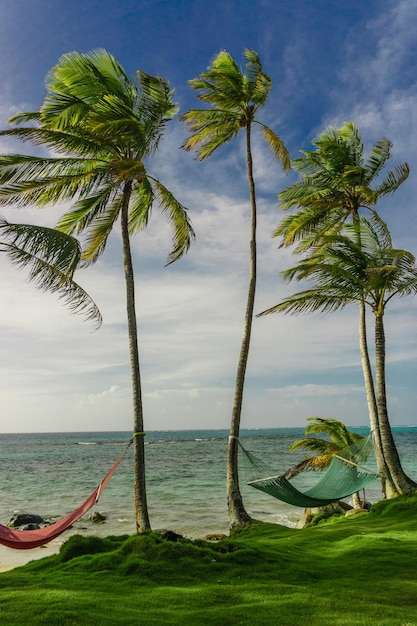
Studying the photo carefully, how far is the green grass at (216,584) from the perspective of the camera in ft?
12.2

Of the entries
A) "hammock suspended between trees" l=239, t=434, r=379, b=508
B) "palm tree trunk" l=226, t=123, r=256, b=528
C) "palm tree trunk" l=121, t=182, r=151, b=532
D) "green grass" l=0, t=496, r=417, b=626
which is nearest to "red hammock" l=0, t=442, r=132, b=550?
"green grass" l=0, t=496, r=417, b=626

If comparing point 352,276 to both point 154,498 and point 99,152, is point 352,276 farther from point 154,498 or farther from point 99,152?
point 154,498

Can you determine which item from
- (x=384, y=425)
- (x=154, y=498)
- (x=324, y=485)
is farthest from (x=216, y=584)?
(x=154, y=498)

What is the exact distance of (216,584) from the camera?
15.1 feet

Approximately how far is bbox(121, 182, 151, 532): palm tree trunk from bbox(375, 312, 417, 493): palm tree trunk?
13.6 ft

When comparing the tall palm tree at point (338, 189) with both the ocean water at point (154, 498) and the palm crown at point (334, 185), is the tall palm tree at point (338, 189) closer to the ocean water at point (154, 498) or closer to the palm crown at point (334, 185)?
the palm crown at point (334, 185)

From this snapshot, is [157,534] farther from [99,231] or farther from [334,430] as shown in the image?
[334,430]

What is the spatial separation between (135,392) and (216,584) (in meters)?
3.18

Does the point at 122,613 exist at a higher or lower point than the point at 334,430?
lower

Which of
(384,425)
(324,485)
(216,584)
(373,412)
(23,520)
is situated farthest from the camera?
(23,520)

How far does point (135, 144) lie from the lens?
24.6 feet

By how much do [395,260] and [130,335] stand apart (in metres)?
4.47

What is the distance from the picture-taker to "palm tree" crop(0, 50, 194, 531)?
707cm

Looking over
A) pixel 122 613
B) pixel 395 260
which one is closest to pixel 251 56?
pixel 395 260
